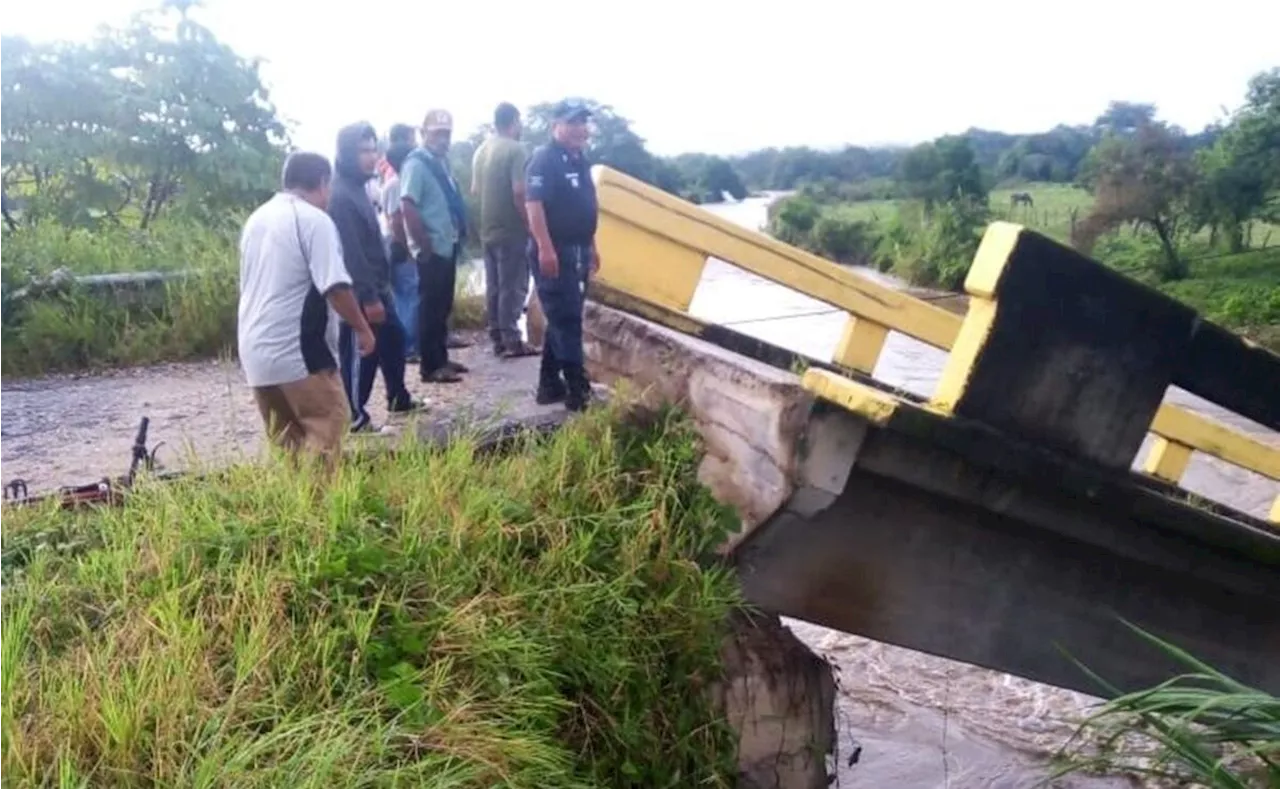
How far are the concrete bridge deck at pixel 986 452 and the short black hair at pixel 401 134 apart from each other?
12.6 ft

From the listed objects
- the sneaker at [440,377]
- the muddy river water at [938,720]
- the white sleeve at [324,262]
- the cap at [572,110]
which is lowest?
the muddy river water at [938,720]

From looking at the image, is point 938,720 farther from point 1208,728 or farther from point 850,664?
point 1208,728

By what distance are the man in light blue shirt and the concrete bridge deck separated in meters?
2.86

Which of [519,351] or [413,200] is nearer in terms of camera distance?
[413,200]

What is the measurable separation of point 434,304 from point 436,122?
1065 millimetres

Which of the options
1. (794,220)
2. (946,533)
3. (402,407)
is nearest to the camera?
(946,533)

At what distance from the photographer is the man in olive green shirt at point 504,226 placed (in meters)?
7.25

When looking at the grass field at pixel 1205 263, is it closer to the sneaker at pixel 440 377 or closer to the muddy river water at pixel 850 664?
the muddy river water at pixel 850 664

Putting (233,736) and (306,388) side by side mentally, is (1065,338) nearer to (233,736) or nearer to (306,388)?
(233,736)

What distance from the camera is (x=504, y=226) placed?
24.7 ft

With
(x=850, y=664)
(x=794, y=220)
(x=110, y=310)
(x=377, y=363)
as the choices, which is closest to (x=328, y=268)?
(x=377, y=363)

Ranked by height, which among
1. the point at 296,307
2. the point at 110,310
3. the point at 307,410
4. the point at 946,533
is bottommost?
the point at 110,310

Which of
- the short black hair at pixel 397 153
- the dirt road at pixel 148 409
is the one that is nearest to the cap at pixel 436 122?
the short black hair at pixel 397 153

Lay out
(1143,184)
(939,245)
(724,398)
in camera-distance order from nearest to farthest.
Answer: (724,398) → (1143,184) → (939,245)
